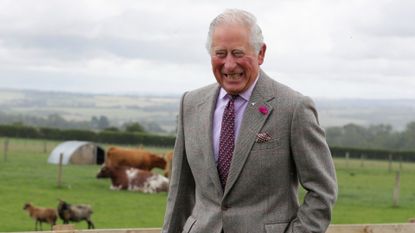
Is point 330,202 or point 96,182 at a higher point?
point 330,202

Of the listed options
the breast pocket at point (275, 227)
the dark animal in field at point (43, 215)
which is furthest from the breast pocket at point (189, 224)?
the dark animal in field at point (43, 215)

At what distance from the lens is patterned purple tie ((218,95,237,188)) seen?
3.88 m

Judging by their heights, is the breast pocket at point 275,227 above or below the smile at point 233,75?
below

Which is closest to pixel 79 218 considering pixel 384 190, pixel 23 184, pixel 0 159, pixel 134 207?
pixel 134 207

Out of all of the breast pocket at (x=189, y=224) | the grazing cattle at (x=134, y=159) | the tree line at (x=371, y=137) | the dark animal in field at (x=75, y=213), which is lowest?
the tree line at (x=371, y=137)

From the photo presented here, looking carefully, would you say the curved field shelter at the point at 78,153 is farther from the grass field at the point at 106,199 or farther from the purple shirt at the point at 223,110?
the purple shirt at the point at 223,110

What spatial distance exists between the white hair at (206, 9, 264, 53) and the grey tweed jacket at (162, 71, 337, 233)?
222 mm

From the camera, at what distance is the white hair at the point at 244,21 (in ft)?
12.3

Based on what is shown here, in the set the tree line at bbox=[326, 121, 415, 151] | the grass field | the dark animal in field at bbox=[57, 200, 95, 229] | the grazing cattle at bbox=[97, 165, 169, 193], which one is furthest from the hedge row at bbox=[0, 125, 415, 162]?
the dark animal in field at bbox=[57, 200, 95, 229]

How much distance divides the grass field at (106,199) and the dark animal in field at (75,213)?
359 mm

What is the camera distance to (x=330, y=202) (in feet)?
12.7

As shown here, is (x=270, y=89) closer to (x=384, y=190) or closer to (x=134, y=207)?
(x=134, y=207)

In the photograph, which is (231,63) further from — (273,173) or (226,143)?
(273,173)

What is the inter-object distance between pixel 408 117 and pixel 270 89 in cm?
18795
